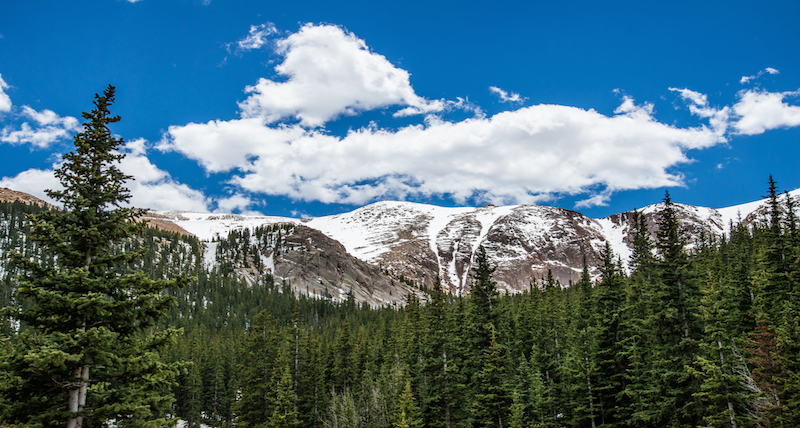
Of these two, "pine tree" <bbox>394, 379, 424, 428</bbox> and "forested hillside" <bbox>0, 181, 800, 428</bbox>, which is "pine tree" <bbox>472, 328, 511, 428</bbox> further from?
"pine tree" <bbox>394, 379, 424, 428</bbox>

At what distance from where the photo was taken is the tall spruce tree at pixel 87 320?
30.8 ft

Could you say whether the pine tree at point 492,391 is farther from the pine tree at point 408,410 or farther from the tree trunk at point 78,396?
the tree trunk at point 78,396

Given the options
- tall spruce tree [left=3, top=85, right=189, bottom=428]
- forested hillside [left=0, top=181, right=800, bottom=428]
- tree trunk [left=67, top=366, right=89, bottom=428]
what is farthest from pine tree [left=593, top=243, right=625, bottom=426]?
tree trunk [left=67, top=366, right=89, bottom=428]

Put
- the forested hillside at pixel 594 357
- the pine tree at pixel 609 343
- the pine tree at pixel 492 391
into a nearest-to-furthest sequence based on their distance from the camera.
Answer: the forested hillside at pixel 594 357 < the pine tree at pixel 609 343 < the pine tree at pixel 492 391

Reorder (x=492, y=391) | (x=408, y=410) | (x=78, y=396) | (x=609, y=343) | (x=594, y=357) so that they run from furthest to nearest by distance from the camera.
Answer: (x=408, y=410) < (x=492, y=391) < (x=594, y=357) < (x=609, y=343) < (x=78, y=396)

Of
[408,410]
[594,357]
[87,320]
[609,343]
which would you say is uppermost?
[87,320]

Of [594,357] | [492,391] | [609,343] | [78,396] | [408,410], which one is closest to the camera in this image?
[78,396]

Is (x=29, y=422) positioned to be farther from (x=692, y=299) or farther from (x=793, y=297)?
(x=793, y=297)

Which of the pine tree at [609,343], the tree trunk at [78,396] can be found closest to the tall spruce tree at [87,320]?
the tree trunk at [78,396]

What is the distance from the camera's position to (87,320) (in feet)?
33.5

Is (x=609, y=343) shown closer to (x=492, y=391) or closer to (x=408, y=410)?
(x=492, y=391)

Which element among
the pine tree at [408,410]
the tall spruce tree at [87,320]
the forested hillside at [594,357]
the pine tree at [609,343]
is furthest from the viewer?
the pine tree at [408,410]

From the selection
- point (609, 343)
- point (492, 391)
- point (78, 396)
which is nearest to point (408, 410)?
point (492, 391)

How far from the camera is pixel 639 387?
28812mm
